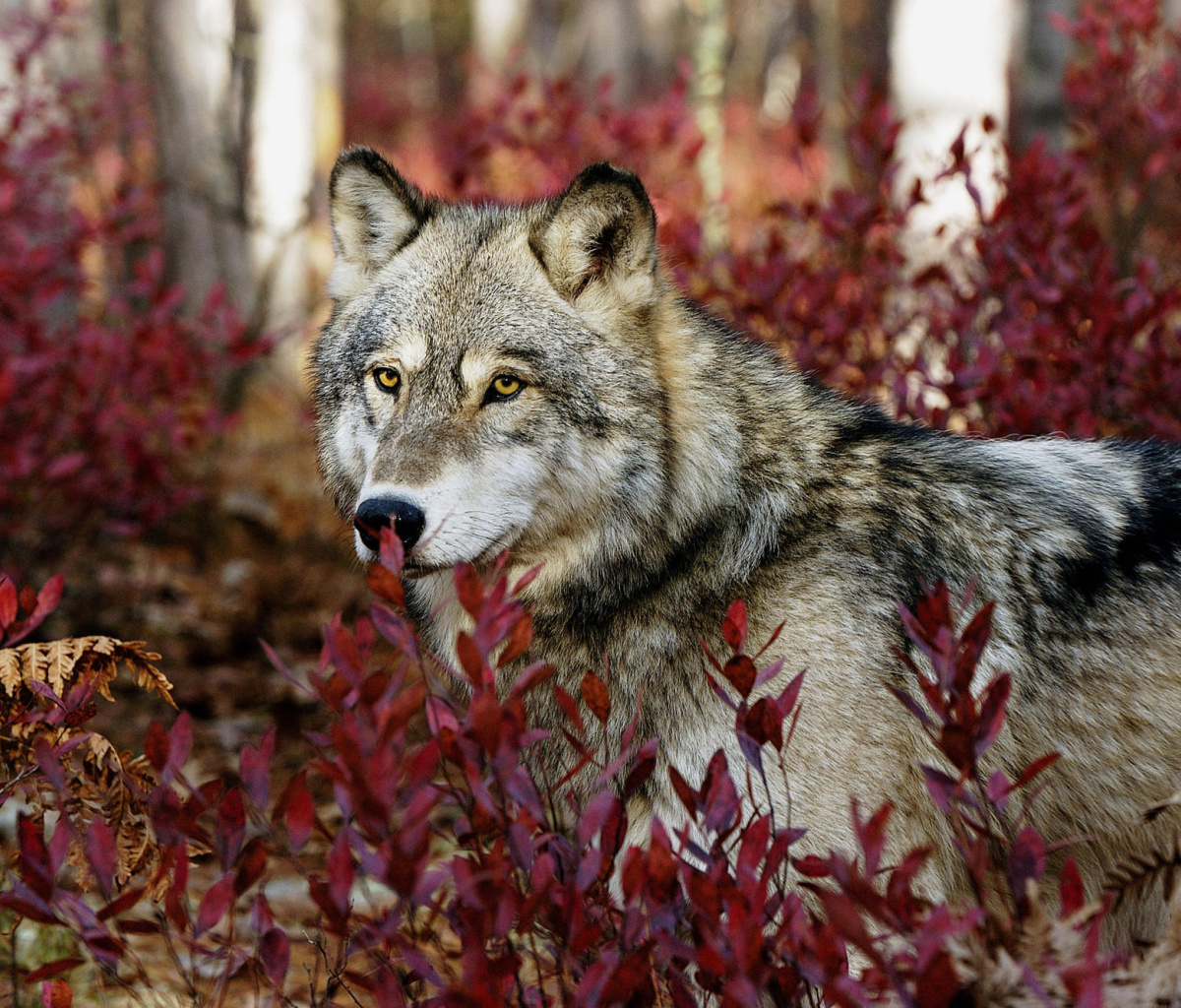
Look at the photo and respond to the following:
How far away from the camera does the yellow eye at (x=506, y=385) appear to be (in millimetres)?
2980

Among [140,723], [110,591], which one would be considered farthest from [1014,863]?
[110,591]

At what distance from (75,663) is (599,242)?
173cm

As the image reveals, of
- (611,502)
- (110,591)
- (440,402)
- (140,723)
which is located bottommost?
(140,723)

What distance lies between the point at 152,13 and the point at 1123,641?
8.11 m

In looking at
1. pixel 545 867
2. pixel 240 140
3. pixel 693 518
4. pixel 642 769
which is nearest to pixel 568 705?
pixel 642 769

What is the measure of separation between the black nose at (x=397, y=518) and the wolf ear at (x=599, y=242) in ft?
2.77

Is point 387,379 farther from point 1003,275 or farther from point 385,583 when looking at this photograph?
point 1003,275

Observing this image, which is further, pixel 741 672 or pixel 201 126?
pixel 201 126

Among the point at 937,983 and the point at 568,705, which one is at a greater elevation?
the point at 568,705

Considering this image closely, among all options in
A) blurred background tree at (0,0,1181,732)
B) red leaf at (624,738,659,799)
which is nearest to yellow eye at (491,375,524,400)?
blurred background tree at (0,0,1181,732)

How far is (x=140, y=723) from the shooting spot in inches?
209

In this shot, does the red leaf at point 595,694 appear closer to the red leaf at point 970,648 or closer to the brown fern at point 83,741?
the red leaf at point 970,648

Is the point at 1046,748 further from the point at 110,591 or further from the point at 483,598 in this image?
the point at 110,591

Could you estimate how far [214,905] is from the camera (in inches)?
66.3
